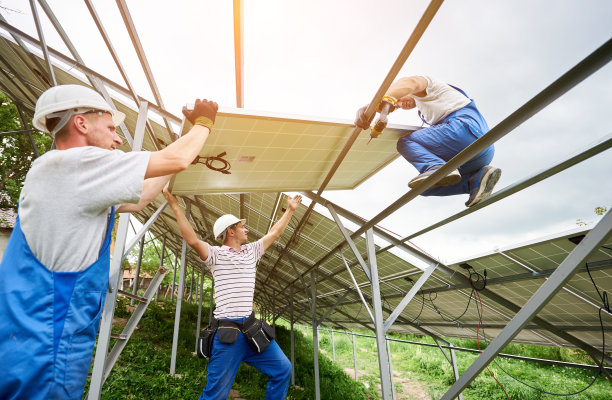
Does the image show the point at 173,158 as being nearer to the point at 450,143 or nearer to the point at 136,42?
the point at 136,42

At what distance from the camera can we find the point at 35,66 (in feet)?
18.2

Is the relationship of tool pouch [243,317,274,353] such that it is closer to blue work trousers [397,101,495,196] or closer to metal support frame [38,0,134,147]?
blue work trousers [397,101,495,196]

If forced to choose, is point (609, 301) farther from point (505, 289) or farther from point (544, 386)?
point (544, 386)

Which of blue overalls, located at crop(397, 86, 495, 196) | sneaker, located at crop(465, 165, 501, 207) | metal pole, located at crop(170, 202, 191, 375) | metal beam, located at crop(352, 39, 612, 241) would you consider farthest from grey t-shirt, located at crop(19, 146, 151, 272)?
metal pole, located at crop(170, 202, 191, 375)

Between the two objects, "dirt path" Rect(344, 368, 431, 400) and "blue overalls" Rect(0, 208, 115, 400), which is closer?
"blue overalls" Rect(0, 208, 115, 400)

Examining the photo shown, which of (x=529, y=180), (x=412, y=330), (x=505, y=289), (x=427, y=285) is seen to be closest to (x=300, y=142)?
(x=529, y=180)

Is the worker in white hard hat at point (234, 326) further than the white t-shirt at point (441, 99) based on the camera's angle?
Yes

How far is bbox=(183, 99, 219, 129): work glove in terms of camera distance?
193 cm

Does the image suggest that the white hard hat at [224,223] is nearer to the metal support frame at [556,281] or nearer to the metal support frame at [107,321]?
the metal support frame at [107,321]

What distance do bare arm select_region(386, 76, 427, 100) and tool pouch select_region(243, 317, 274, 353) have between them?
2.36 metres

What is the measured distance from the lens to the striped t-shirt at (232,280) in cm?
323

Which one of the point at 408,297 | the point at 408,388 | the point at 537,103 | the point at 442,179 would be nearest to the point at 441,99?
the point at 442,179

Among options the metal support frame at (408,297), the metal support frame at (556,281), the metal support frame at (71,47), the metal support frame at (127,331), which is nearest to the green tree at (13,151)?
the metal support frame at (71,47)

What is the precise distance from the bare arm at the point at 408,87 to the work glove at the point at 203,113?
4.46 ft
